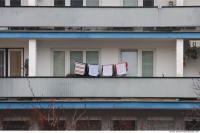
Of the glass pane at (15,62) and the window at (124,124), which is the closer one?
the window at (124,124)

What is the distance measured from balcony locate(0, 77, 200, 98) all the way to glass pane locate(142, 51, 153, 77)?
7.09 ft

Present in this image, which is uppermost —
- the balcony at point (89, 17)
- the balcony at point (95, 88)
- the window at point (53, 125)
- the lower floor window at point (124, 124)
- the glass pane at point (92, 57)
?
the balcony at point (89, 17)

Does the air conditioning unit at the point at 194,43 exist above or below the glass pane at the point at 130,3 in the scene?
below

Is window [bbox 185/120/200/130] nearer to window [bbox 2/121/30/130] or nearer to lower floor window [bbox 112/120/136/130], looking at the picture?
lower floor window [bbox 112/120/136/130]

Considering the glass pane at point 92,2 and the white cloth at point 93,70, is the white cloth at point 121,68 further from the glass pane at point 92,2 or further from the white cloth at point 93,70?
the glass pane at point 92,2

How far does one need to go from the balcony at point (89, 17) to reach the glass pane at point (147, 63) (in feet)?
6.87

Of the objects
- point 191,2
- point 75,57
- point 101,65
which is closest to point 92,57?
point 101,65

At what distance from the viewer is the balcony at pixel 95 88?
29.8 meters

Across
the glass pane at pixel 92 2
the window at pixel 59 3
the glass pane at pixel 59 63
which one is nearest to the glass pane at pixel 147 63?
the glass pane at pixel 92 2

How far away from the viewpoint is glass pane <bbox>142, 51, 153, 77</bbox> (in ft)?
105

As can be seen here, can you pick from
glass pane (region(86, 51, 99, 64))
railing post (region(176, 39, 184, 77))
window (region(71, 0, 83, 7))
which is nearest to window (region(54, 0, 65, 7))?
window (region(71, 0, 83, 7))

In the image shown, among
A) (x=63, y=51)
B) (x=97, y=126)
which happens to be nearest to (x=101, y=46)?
(x=63, y=51)

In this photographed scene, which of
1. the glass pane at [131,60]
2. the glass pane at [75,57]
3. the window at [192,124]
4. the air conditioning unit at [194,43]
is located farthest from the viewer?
the glass pane at [75,57]

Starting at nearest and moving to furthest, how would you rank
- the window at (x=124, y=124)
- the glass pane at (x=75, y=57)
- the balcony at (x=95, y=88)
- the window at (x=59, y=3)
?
the balcony at (x=95, y=88)
the window at (x=124, y=124)
the glass pane at (x=75, y=57)
the window at (x=59, y=3)
